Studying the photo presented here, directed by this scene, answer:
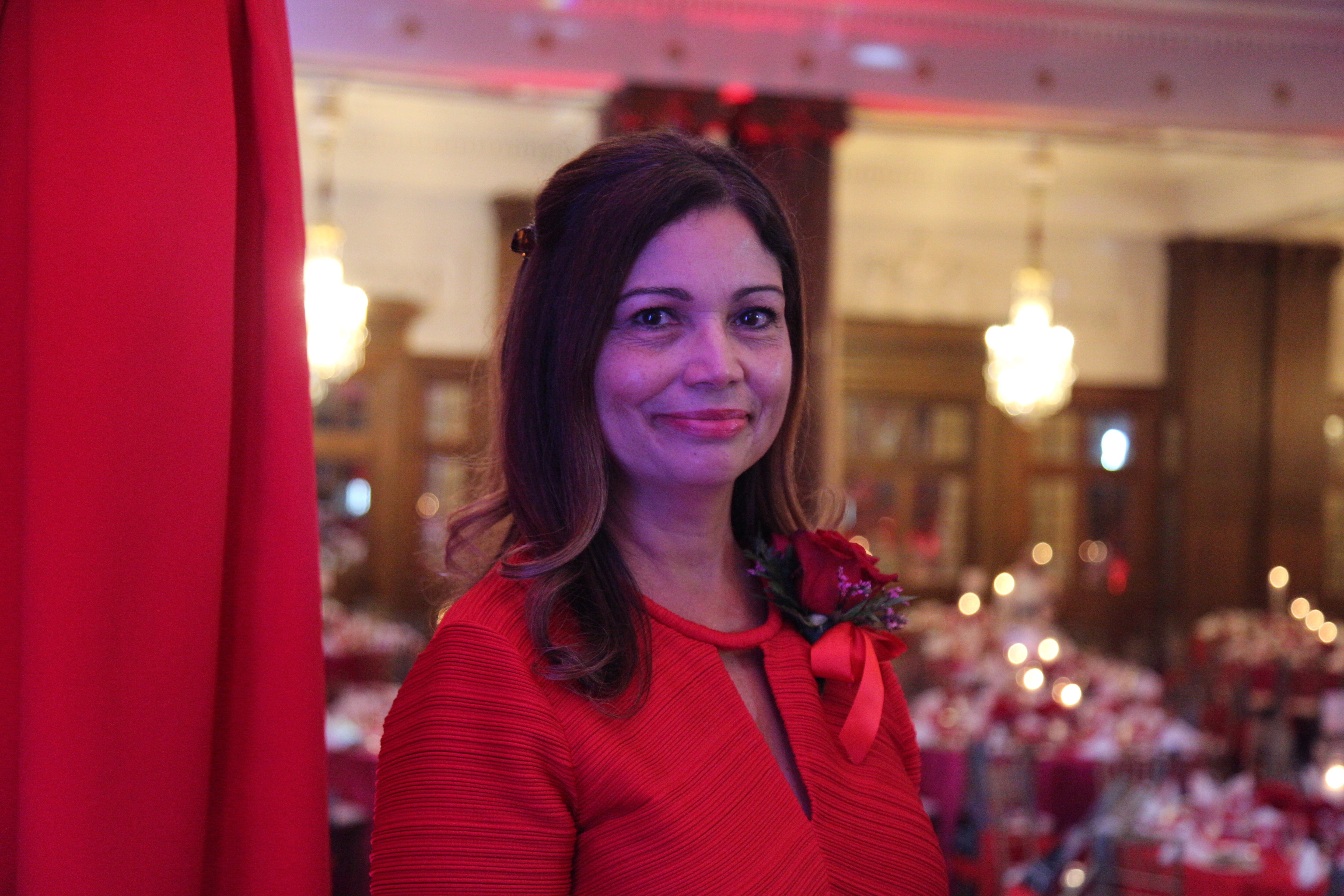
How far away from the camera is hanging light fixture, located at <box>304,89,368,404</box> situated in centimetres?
666

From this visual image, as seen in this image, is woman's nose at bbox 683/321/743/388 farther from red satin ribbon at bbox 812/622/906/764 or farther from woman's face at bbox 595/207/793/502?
red satin ribbon at bbox 812/622/906/764

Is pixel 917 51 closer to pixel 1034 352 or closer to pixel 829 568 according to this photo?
pixel 1034 352

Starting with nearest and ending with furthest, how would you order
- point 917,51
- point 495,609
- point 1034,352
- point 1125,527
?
1. point 495,609
2. point 917,51
3. point 1034,352
4. point 1125,527

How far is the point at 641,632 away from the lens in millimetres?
1270

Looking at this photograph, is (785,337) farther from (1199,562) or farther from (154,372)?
(1199,562)

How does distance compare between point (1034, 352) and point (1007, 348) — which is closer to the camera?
point (1034, 352)

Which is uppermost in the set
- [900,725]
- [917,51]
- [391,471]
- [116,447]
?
[917,51]

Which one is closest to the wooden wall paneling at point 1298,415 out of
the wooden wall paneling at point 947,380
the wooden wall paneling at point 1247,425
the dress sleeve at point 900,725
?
the wooden wall paneling at point 1247,425

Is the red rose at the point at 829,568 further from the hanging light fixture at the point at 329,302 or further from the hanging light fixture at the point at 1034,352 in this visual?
the hanging light fixture at the point at 1034,352

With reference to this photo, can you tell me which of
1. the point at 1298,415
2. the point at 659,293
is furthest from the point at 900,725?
the point at 1298,415

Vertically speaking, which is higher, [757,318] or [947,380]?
[947,380]

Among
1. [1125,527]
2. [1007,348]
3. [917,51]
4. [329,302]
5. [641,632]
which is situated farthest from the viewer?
[1125,527]

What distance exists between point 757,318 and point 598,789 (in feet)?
1.70

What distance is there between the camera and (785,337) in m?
1.33
